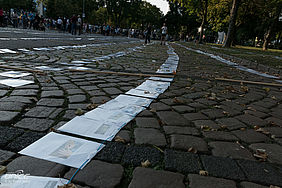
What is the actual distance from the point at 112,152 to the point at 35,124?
0.91 m

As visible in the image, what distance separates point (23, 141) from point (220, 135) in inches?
73.9

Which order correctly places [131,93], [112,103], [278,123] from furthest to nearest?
[131,93], [112,103], [278,123]

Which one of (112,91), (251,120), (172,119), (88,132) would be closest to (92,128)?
(88,132)

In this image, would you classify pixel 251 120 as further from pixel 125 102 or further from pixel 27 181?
pixel 27 181

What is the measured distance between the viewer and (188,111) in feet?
9.87

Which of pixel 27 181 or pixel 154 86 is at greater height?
pixel 154 86

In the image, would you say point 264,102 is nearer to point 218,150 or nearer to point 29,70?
point 218,150

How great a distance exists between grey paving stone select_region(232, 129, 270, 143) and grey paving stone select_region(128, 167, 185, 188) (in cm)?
106

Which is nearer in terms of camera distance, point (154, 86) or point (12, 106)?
point (12, 106)

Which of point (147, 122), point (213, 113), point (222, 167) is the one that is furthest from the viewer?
point (213, 113)

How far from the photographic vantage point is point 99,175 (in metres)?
1.54

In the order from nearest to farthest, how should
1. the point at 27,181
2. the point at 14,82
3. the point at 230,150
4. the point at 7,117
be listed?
the point at 27,181, the point at 230,150, the point at 7,117, the point at 14,82

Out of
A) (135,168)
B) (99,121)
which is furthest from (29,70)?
(135,168)

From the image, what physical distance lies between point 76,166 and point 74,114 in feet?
3.38
